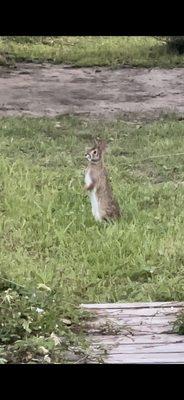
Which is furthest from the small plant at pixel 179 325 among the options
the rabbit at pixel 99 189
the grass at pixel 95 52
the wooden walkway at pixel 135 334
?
the grass at pixel 95 52

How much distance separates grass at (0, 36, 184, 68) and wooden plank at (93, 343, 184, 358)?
7.64 m

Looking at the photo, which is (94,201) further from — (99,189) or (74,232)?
(74,232)

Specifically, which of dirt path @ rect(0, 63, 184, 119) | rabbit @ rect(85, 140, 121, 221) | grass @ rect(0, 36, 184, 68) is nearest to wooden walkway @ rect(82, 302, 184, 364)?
rabbit @ rect(85, 140, 121, 221)

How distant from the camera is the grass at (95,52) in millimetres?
9594

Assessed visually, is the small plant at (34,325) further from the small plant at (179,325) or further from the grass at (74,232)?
the small plant at (179,325)

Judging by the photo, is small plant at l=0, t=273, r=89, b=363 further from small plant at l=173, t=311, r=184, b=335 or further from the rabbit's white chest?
the rabbit's white chest

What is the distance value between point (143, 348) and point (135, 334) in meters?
0.14

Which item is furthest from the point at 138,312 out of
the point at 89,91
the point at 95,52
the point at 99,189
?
the point at 95,52

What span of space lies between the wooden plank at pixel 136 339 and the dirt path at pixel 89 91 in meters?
6.06

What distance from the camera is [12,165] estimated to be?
5754mm

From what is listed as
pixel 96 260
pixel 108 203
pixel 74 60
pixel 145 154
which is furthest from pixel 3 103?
pixel 96 260

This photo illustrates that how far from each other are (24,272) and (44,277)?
117mm
